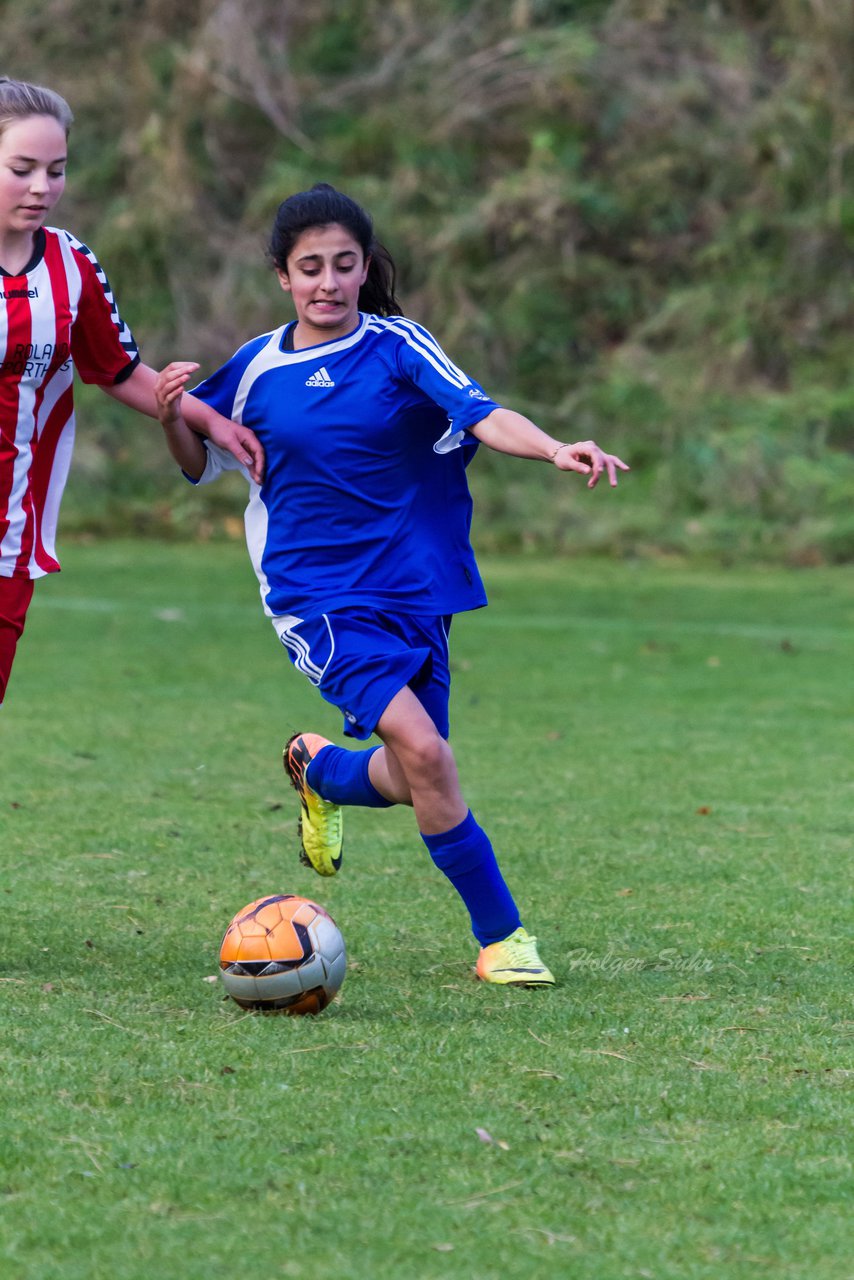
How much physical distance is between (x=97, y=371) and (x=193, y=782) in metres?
2.78

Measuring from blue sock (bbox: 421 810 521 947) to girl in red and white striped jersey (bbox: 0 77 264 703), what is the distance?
1043mm

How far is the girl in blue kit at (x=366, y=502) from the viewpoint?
4500 millimetres

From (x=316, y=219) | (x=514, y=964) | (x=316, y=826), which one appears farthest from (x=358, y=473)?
(x=514, y=964)

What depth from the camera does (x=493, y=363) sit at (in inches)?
774

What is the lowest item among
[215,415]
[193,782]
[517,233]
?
[193,782]

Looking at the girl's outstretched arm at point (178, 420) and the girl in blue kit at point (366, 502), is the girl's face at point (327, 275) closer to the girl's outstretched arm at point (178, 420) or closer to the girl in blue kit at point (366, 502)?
the girl in blue kit at point (366, 502)

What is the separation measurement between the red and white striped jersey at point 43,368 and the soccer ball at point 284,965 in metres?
1.06

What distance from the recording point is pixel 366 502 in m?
4.65

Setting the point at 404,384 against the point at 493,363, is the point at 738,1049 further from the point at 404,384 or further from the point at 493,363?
the point at 493,363

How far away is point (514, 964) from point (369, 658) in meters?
0.81

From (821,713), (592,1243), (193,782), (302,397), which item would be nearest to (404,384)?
(302,397)

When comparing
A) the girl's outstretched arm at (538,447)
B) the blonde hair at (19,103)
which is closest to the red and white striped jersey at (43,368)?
the blonde hair at (19,103)

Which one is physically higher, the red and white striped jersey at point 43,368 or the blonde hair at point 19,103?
the blonde hair at point 19,103

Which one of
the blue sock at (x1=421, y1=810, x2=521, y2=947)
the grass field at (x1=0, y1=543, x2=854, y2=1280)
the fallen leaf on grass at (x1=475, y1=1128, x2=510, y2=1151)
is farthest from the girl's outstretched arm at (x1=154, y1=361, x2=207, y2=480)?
the fallen leaf on grass at (x1=475, y1=1128, x2=510, y2=1151)
